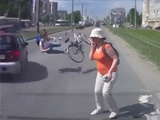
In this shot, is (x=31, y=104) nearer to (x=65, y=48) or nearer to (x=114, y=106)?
(x=114, y=106)

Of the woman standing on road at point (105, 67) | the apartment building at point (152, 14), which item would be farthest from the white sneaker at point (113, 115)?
the apartment building at point (152, 14)

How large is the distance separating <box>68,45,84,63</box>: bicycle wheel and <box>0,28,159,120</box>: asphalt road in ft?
4.06

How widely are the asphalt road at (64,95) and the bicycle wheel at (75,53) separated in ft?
4.06

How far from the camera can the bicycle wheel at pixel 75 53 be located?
16989 mm

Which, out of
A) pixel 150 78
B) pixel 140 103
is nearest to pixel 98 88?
pixel 140 103

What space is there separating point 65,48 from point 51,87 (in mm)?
6459

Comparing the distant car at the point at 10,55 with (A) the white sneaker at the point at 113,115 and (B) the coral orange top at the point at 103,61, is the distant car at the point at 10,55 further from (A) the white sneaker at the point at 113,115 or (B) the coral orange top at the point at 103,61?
(A) the white sneaker at the point at 113,115

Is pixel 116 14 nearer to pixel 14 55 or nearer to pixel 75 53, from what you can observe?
pixel 75 53

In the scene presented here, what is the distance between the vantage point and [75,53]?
56.3ft

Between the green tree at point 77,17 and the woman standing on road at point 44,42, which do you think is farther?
the green tree at point 77,17

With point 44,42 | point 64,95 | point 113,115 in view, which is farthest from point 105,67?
point 44,42

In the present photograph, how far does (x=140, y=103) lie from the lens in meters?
9.01

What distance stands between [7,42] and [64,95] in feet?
11.6

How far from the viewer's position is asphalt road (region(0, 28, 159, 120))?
26.0ft
